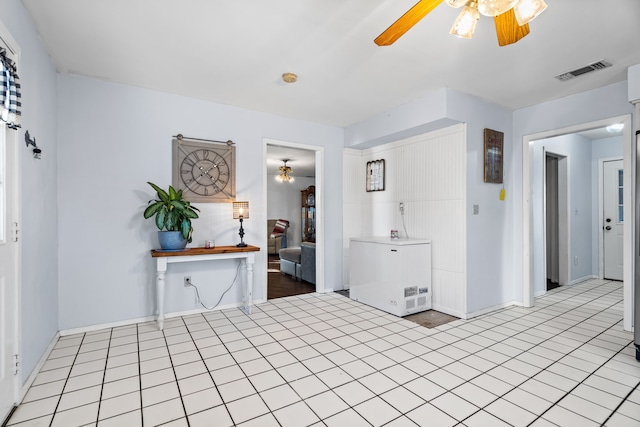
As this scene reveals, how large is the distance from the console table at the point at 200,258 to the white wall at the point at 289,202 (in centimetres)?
570

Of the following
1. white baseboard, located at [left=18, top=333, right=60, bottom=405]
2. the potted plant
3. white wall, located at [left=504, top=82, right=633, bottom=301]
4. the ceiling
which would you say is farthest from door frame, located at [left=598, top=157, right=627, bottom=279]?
white baseboard, located at [left=18, top=333, right=60, bottom=405]

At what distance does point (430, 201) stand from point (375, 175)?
1.07m

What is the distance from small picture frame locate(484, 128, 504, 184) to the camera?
366 centimetres

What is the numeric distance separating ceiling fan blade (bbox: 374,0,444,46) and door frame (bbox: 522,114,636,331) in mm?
2500

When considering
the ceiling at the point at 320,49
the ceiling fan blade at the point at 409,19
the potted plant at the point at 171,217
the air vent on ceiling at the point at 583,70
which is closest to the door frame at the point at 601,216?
the ceiling at the point at 320,49

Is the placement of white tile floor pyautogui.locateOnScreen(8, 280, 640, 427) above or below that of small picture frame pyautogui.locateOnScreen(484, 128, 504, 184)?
below

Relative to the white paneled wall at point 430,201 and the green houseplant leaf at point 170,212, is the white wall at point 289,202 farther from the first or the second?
the green houseplant leaf at point 170,212

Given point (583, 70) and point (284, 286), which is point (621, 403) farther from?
point (284, 286)

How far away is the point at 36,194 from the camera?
2.35 meters

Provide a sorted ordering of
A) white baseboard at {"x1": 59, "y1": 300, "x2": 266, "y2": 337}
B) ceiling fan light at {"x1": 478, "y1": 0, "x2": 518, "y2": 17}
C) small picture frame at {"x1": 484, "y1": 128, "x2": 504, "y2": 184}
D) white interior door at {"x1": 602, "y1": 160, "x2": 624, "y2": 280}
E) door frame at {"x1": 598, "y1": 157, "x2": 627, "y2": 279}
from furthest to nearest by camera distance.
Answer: door frame at {"x1": 598, "y1": 157, "x2": 627, "y2": 279}
white interior door at {"x1": 602, "y1": 160, "x2": 624, "y2": 280}
small picture frame at {"x1": 484, "y1": 128, "x2": 504, "y2": 184}
white baseboard at {"x1": 59, "y1": 300, "x2": 266, "y2": 337}
ceiling fan light at {"x1": 478, "y1": 0, "x2": 518, "y2": 17}

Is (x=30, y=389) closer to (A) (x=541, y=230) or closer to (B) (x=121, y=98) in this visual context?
(B) (x=121, y=98)

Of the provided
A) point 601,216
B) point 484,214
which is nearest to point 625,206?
point 484,214

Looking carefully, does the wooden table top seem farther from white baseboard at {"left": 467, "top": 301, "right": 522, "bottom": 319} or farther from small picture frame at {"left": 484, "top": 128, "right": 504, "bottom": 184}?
small picture frame at {"left": 484, "top": 128, "right": 504, "bottom": 184}

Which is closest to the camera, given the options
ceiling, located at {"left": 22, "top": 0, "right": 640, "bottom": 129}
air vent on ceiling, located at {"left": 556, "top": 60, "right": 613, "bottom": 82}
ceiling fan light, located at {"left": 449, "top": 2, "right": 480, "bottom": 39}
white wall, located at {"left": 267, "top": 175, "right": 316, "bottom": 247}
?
ceiling fan light, located at {"left": 449, "top": 2, "right": 480, "bottom": 39}
